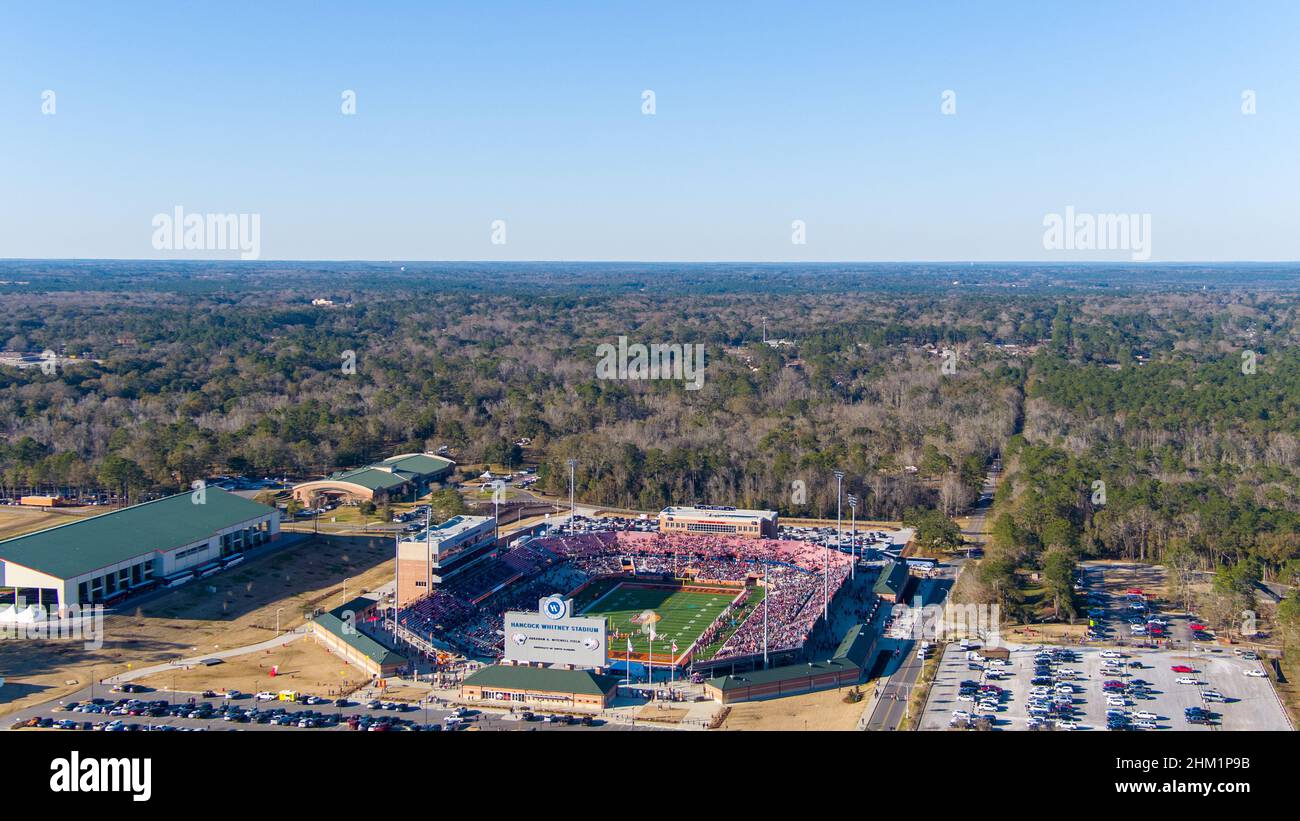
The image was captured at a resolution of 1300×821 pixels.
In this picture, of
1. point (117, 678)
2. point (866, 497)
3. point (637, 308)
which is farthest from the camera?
point (637, 308)

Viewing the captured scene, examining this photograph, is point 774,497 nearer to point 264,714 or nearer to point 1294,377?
point 264,714

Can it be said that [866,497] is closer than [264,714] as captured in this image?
No

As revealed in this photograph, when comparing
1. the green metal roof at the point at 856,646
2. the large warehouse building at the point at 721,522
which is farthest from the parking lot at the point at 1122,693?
the large warehouse building at the point at 721,522

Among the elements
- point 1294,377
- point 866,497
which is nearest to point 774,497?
point 866,497

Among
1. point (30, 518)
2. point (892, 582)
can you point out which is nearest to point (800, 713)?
point (892, 582)

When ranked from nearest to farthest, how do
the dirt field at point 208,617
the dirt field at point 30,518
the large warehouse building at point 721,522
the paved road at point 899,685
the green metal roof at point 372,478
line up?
the paved road at point 899,685
the dirt field at point 208,617
the dirt field at point 30,518
the large warehouse building at point 721,522
the green metal roof at point 372,478

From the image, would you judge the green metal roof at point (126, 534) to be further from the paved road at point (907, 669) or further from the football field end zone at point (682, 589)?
the paved road at point (907, 669)
